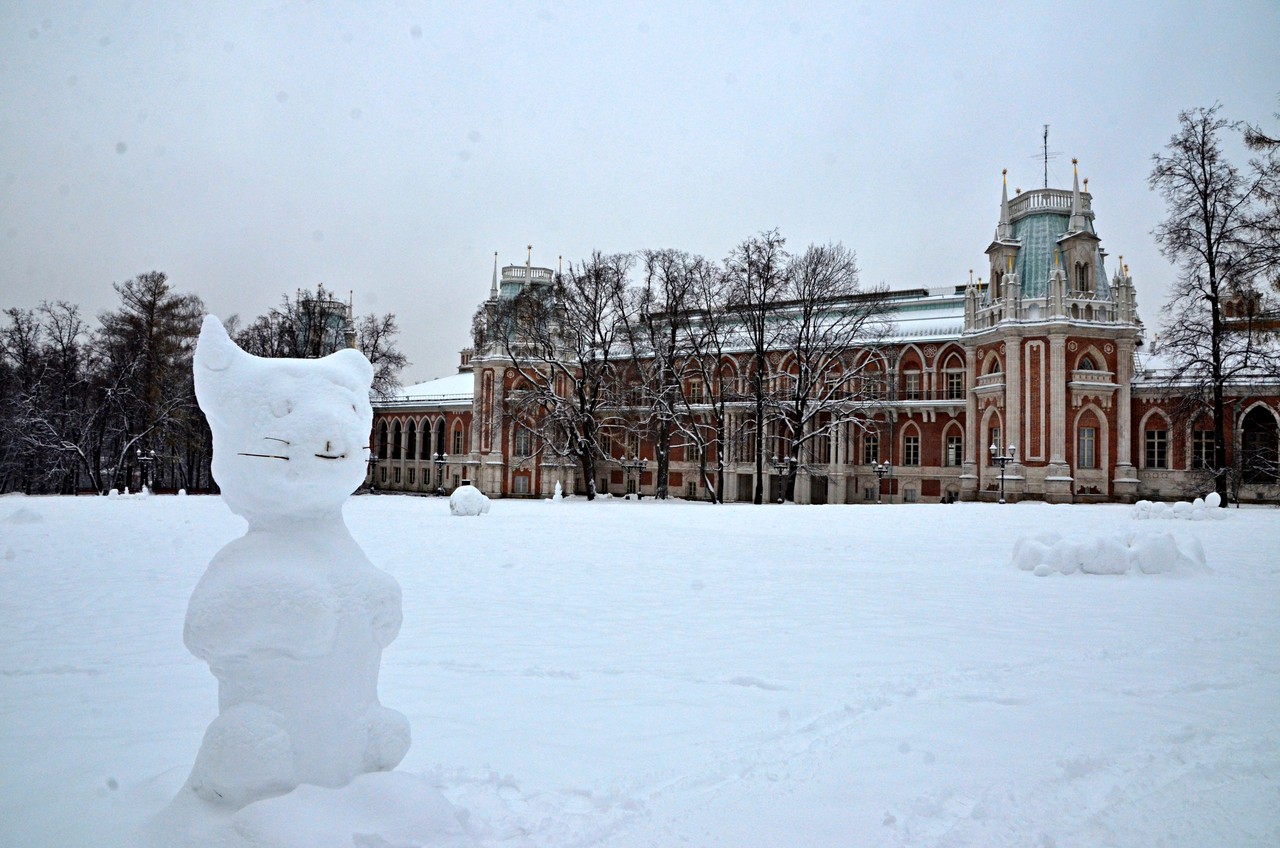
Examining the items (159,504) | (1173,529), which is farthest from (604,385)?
(1173,529)

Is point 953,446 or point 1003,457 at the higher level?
point 953,446

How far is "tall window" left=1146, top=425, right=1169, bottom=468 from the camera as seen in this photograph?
3859cm

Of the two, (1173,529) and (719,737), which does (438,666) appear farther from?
(1173,529)

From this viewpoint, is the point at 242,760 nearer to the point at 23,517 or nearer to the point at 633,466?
the point at 23,517

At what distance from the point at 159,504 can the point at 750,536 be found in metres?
20.2

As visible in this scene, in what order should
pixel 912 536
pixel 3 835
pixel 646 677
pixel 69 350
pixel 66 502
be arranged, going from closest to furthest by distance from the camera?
pixel 3 835 < pixel 646 677 < pixel 912 536 < pixel 66 502 < pixel 69 350

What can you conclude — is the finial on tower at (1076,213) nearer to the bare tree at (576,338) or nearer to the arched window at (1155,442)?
the arched window at (1155,442)

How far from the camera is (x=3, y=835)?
361 centimetres

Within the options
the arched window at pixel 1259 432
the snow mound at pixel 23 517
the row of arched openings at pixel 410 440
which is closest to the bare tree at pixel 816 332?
the arched window at pixel 1259 432

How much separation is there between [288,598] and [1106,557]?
12383mm

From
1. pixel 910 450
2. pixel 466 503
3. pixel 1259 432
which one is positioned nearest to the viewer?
pixel 466 503

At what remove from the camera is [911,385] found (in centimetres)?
4734

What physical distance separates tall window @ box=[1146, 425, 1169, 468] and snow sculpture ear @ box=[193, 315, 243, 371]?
4431 centimetres

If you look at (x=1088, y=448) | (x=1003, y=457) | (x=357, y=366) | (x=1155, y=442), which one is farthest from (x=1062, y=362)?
(x=357, y=366)
